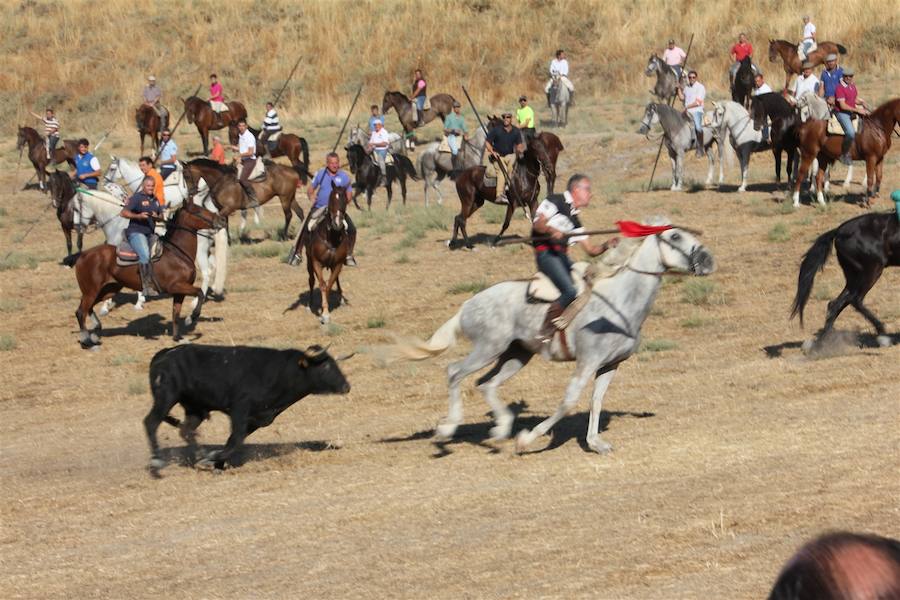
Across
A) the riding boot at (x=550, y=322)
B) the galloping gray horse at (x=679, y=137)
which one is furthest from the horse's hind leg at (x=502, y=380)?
the galloping gray horse at (x=679, y=137)

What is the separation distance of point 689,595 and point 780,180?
2544cm

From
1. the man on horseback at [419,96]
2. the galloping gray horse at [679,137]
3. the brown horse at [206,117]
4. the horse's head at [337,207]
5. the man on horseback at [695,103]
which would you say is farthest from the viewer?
the man on horseback at [419,96]

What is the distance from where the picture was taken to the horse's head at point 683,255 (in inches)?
460

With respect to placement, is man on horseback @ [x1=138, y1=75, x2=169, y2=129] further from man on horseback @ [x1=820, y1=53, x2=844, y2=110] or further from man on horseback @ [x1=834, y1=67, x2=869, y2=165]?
man on horseback @ [x1=834, y1=67, x2=869, y2=165]

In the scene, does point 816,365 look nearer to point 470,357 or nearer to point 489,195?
point 470,357

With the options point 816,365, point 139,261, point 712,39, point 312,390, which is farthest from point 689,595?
point 712,39

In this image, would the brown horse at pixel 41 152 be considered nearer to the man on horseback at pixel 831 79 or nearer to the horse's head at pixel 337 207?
the horse's head at pixel 337 207

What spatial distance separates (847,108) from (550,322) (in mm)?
16496

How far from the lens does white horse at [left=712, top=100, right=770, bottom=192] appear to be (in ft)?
99.2

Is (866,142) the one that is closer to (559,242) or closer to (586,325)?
(559,242)

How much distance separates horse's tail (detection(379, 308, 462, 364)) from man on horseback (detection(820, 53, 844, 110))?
16558 mm

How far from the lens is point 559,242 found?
38.5 feet

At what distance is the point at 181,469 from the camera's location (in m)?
12.6

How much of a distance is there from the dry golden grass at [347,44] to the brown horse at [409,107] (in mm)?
5119
